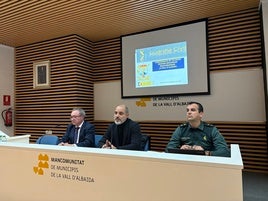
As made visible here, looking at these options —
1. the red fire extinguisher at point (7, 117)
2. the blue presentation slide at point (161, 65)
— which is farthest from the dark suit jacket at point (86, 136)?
the red fire extinguisher at point (7, 117)

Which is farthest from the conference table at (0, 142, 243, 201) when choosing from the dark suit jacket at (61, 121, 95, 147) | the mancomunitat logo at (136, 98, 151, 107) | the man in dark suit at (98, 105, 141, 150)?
the mancomunitat logo at (136, 98, 151, 107)

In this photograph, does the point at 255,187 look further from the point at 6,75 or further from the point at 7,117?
the point at 6,75

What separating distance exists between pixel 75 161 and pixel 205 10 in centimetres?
355

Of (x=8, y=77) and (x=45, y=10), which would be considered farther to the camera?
(x=8, y=77)

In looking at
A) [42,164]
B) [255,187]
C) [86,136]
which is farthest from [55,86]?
[255,187]

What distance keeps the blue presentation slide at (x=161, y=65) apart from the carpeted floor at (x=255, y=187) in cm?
205

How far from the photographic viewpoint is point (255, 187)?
11.0 ft

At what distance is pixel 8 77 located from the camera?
19.6 feet

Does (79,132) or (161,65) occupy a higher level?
(161,65)

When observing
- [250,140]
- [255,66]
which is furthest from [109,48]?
[250,140]

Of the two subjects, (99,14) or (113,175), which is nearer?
(113,175)

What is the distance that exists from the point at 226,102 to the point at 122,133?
221 centimetres

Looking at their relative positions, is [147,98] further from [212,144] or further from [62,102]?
[212,144]

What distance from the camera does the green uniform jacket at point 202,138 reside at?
259 cm
